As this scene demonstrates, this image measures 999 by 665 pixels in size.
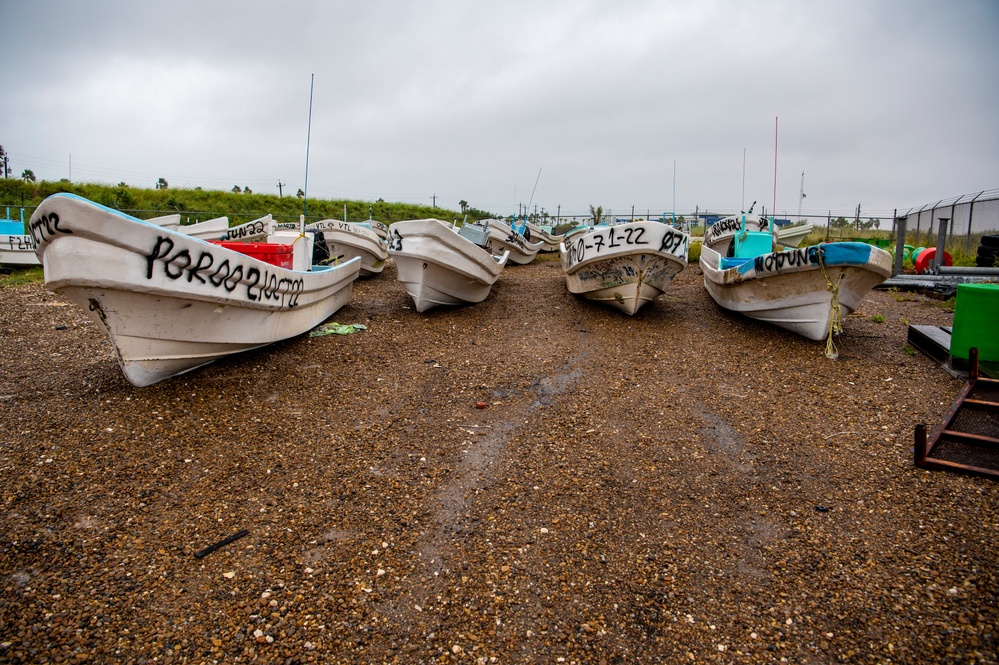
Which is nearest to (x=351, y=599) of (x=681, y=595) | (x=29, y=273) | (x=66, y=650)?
(x=66, y=650)

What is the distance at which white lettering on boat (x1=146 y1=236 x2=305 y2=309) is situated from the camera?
465 centimetres

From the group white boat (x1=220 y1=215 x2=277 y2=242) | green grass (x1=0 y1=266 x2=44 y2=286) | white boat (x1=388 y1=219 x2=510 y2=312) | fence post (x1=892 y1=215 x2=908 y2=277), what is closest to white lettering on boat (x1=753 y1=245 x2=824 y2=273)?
white boat (x1=388 y1=219 x2=510 y2=312)

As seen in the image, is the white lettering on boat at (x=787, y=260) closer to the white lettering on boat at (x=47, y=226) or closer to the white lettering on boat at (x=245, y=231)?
the white lettering on boat at (x=47, y=226)

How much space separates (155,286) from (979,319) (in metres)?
7.66

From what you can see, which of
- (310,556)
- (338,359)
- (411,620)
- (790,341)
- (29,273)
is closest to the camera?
(411,620)

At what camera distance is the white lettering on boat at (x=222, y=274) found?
4.65m

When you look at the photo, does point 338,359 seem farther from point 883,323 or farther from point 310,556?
point 883,323

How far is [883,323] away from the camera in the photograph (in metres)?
8.25

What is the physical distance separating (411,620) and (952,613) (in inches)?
102

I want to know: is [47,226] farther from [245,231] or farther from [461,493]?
[245,231]

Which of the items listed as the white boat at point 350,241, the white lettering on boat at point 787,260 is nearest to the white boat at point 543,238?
the white boat at point 350,241

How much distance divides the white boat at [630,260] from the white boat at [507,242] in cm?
688

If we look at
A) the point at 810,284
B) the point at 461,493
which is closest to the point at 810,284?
the point at 810,284

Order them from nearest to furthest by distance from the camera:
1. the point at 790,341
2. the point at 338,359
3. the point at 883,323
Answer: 1. the point at 338,359
2. the point at 790,341
3. the point at 883,323
